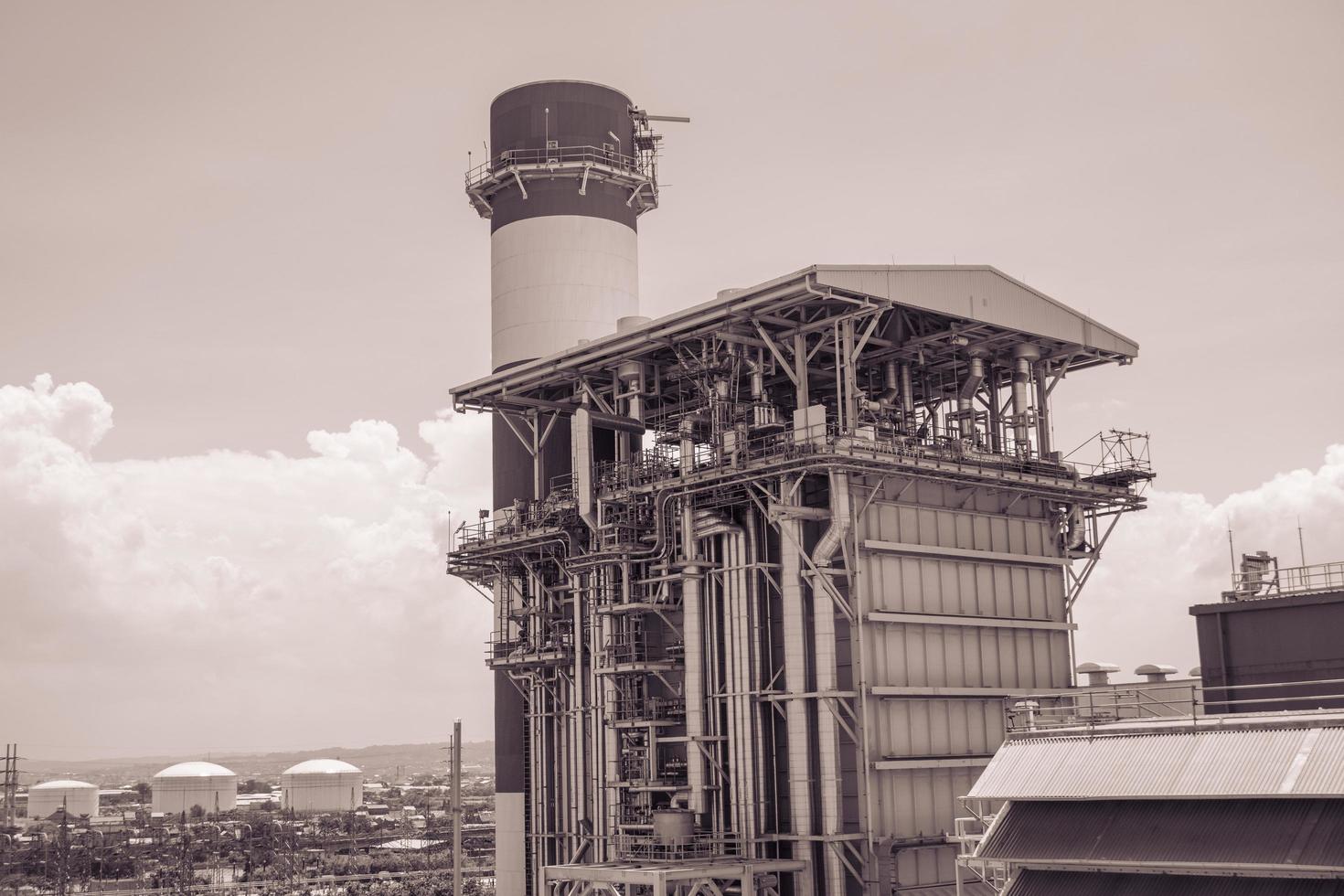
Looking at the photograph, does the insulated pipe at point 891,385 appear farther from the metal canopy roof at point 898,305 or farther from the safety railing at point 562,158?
the safety railing at point 562,158

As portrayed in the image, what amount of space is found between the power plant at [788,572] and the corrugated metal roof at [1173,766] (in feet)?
35.3

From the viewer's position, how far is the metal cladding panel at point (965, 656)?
170ft

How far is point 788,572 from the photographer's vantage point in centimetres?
5144

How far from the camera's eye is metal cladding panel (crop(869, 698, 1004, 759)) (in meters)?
51.1

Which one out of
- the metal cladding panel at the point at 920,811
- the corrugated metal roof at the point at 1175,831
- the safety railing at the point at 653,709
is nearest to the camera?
the corrugated metal roof at the point at 1175,831

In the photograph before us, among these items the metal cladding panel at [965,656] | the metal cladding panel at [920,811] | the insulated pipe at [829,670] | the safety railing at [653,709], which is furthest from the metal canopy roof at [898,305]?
the metal cladding panel at [920,811]

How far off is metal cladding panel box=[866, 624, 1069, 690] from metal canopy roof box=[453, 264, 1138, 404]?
11.8 meters

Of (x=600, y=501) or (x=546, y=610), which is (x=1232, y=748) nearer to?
(x=600, y=501)

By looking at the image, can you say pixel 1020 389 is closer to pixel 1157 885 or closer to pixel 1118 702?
pixel 1118 702

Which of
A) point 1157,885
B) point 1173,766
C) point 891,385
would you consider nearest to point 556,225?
point 891,385

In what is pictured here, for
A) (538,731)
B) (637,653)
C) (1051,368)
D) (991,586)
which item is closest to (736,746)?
(637,653)

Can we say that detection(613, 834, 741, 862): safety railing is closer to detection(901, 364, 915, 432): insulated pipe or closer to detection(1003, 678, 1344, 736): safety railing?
detection(1003, 678, 1344, 736): safety railing

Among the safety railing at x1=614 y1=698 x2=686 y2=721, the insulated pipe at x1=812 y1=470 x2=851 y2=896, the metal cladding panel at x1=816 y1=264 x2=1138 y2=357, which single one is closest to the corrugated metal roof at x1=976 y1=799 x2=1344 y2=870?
the insulated pipe at x1=812 y1=470 x2=851 y2=896

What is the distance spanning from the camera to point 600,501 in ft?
195
